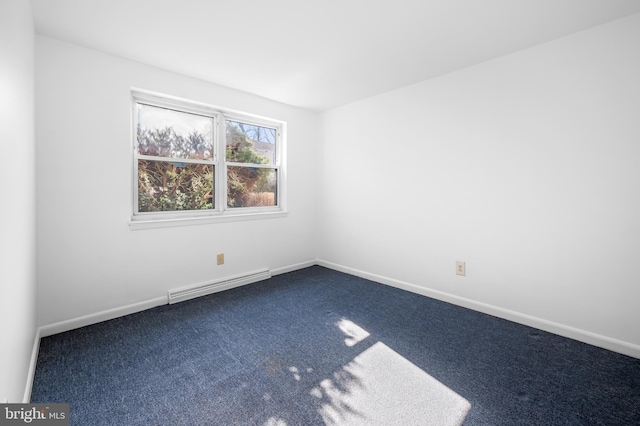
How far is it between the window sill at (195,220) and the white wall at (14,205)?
0.95 metres

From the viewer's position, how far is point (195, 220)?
298cm

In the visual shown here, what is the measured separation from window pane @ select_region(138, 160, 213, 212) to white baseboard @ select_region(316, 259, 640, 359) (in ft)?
7.33

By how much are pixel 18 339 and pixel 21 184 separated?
76cm

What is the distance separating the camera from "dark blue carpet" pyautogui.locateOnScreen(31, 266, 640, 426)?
4.79 ft

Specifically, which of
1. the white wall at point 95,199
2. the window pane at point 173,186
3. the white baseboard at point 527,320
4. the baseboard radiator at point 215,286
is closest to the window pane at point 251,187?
the window pane at point 173,186

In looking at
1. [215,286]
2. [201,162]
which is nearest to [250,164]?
[201,162]

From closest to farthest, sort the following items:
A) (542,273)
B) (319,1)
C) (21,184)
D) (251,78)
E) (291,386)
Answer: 1. (21,184)
2. (291,386)
3. (319,1)
4. (542,273)
5. (251,78)

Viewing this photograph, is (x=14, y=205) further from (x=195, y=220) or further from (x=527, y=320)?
(x=527, y=320)

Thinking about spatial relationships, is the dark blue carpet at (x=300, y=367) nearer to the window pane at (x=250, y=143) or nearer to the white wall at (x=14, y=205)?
the white wall at (x=14, y=205)

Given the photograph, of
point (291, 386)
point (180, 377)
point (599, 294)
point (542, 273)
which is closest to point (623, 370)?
point (599, 294)

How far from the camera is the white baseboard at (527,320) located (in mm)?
1996

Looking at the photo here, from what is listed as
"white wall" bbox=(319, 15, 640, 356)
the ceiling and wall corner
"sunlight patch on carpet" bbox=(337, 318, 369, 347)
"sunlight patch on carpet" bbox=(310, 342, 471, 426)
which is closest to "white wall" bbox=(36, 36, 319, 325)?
the ceiling and wall corner

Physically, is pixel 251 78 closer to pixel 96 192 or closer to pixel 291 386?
pixel 96 192

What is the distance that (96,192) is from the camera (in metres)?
2.40
